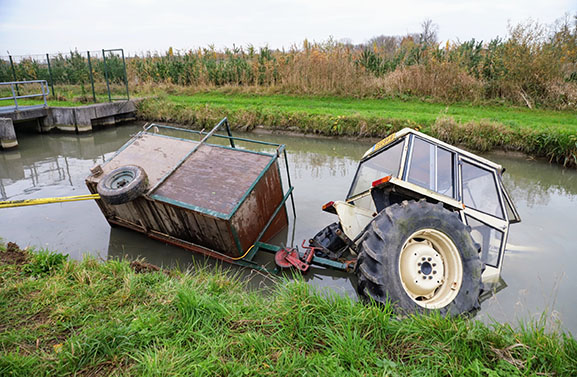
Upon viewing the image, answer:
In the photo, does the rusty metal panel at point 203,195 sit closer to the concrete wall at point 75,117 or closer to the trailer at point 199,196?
the trailer at point 199,196

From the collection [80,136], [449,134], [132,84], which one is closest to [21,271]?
[449,134]

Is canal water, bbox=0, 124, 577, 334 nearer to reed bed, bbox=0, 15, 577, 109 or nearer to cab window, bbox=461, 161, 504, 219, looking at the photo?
cab window, bbox=461, 161, 504, 219

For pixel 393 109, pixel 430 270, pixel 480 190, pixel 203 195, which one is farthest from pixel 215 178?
pixel 393 109

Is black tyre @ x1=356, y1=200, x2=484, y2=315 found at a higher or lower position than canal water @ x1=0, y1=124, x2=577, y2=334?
higher

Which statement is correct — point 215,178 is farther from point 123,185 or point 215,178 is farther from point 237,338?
point 237,338

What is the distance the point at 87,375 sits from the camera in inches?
102

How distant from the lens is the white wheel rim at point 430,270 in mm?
3764

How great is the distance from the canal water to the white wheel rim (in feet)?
1.43

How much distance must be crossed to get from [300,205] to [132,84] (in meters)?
17.5

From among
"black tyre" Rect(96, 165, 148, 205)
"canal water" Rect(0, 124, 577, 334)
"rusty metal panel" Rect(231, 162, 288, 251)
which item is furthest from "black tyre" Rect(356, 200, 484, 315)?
"black tyre" Rect(96, 165, 148, 205)

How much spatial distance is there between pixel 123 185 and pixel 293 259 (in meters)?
2.65

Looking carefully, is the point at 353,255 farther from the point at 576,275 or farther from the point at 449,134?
the point at 449,134

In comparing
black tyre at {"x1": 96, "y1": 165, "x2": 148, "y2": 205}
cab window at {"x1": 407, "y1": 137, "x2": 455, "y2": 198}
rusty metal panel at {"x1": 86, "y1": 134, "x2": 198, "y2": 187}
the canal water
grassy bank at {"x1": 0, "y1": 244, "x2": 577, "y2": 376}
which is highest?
cab window at {"x1": 407, "y1": 137, "x2": 455, "y2": 198}

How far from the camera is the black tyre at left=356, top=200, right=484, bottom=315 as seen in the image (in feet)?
11.7
